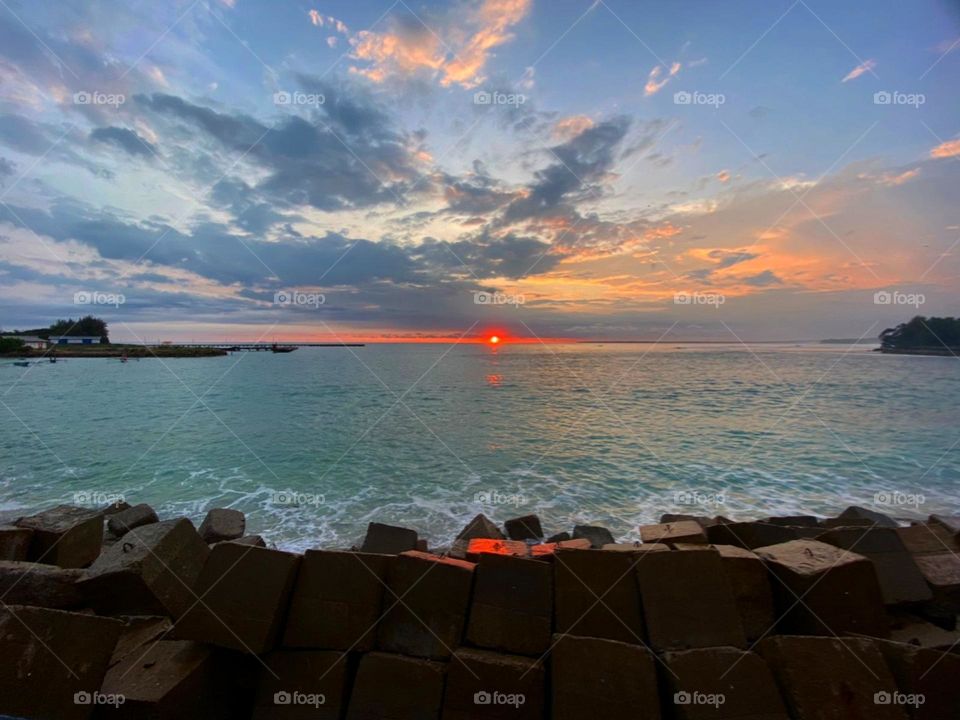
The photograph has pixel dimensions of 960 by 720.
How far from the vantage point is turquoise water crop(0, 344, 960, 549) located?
13008 mm

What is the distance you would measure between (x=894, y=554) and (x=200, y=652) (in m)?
7.82

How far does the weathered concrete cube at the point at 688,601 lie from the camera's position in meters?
4.05

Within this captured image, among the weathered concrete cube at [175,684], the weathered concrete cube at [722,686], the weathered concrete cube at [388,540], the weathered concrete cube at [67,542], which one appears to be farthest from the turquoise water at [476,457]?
the weathered concrete cube at [722,686]

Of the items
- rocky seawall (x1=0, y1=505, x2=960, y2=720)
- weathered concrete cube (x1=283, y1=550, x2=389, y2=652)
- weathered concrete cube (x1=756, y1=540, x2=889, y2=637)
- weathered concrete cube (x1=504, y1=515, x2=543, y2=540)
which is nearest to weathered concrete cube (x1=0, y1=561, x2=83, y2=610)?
rocky seawall (x1=0, y1=505, x2=960, y2=720)

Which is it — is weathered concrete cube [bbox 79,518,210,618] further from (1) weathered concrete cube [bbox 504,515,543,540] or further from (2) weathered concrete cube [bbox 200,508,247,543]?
(1) weathered concrete cube [bbox 504,515,543,540]

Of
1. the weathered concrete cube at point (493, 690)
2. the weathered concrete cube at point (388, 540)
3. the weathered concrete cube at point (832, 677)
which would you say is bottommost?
the weathered concrete cube at point (388, 540)

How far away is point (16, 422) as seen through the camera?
28.0 m

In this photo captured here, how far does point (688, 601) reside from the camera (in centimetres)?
421

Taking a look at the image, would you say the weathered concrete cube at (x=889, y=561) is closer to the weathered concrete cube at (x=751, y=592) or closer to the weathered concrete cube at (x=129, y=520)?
the weathered concrete cube at (x=751, y=592)

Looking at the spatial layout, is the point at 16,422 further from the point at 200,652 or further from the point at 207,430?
the point at 200,652

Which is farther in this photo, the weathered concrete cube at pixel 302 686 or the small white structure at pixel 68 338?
the small white structure at pixel 68 338

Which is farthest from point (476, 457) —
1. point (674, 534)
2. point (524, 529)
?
point (674, 534)

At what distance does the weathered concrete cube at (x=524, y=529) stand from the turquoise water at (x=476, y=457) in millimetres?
853

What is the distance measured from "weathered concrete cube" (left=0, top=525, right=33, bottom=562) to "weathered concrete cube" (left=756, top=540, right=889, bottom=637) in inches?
413
